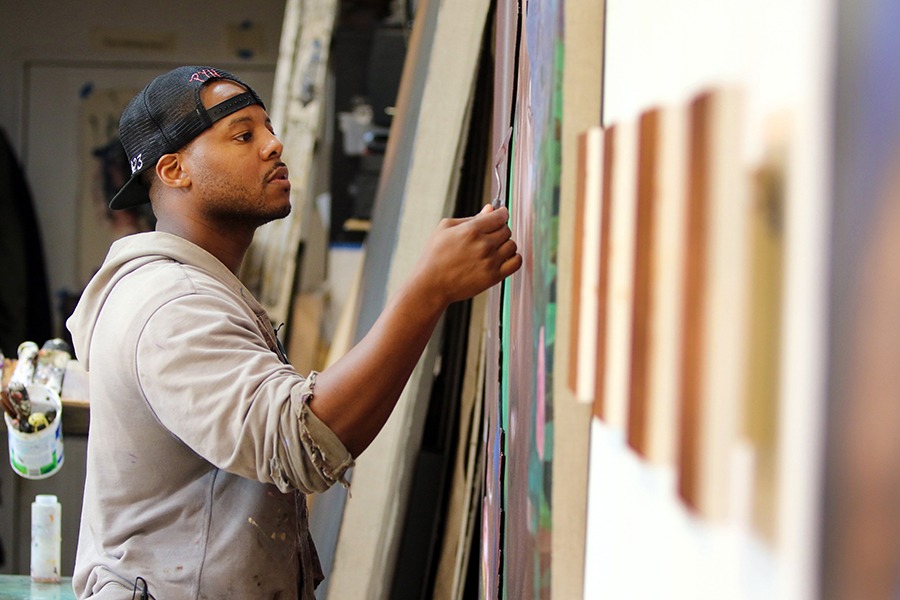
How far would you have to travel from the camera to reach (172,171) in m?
1.57

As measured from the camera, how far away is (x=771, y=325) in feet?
1.48

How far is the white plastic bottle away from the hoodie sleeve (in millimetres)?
1409

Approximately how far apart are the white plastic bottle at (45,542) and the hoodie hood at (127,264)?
115 cm

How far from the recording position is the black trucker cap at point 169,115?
5.11 ft

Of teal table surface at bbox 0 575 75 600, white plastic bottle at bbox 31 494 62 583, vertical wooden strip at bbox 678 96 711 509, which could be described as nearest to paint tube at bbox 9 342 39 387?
white plastic bottle at bbox 31 494 62 583

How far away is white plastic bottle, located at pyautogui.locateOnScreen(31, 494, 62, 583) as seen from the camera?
252 centimetres

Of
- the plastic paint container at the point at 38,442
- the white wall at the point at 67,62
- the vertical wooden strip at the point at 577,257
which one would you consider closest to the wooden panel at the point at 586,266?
the vertical wooden strip at the point at 577,257

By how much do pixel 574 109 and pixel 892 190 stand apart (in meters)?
0.51

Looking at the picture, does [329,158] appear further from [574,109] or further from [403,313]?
[574,109]

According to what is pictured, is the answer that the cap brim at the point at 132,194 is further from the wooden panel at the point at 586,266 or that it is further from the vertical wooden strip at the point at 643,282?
the vertical wooden strip at the point at 643,282

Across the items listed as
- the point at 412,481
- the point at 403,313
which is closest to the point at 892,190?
the point at 403,313

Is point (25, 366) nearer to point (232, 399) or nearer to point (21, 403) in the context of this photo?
point (21, 403)

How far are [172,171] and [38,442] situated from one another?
109 cm

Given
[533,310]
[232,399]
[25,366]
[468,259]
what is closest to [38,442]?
[25,366]
